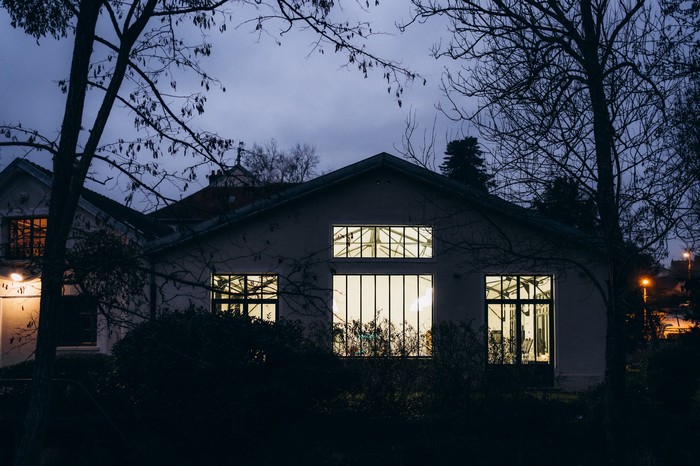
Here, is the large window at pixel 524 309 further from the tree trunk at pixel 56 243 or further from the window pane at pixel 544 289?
the tree trunk at pixel 56 243

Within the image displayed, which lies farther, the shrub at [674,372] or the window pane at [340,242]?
the window pane at [340,242]

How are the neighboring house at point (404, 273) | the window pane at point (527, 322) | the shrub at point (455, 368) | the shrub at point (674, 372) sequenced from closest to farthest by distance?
the shrub at point (455, 368)
the shrub at point (674, 372)
the neighboring house at point (404, 273)
the window pane at point (527, 322)

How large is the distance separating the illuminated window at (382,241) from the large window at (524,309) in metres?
1.80

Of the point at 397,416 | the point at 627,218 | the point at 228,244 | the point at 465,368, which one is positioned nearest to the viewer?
the point at 627,218

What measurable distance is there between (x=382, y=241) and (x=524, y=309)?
3763mm

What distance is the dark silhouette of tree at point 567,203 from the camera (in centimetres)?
805

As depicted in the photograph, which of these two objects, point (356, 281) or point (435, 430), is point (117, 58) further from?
point (356, 281)

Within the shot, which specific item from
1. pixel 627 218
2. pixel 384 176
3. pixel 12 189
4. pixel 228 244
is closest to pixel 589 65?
pixel 627 218

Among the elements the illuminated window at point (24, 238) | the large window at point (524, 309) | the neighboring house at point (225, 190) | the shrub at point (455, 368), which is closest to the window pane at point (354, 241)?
the large window at point (524, 309)

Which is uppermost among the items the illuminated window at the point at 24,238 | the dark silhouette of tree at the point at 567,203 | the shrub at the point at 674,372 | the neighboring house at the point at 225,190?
the dark silhouette of tree at the point at 567,203

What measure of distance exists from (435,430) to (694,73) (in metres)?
6.50

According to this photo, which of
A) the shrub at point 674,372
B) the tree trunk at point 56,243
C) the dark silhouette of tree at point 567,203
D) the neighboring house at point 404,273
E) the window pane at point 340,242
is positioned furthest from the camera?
the window pane at point 340,242

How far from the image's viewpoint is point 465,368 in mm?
10406

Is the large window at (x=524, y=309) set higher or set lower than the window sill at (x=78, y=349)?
higher
